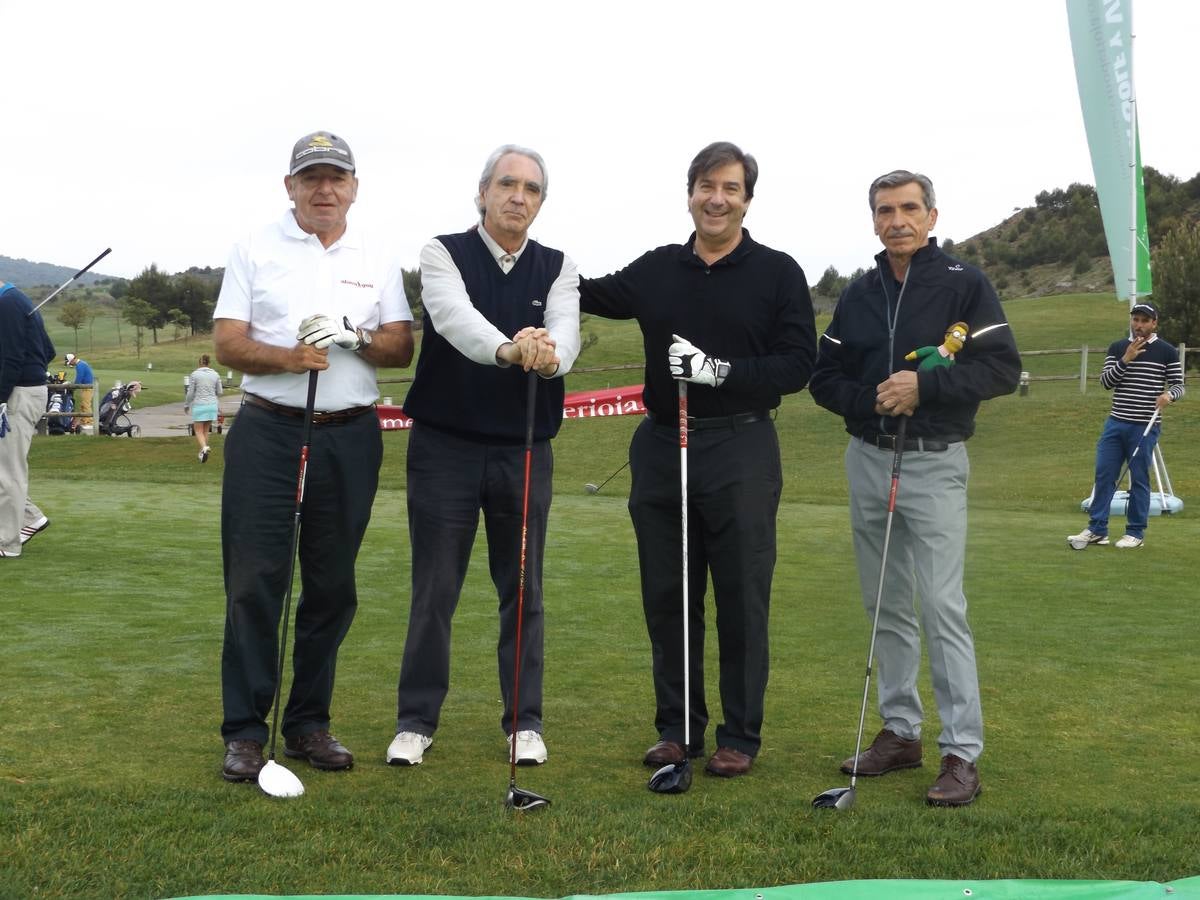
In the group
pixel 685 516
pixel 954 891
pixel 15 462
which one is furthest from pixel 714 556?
pixel 15 462

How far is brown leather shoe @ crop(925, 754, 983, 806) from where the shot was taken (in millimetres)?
3906

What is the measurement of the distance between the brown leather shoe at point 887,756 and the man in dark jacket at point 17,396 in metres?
6.06

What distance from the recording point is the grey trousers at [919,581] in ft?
13.7

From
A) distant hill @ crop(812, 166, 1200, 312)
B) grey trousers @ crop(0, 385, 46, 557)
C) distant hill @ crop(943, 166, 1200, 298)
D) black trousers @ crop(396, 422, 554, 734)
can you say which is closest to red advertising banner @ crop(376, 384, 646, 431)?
grey trousers @ crop(0, 385, 46, 557)

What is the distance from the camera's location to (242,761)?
4.04m

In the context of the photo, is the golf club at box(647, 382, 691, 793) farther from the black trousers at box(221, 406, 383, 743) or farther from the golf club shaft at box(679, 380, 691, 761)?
the black trousers at box(221, 406, 383, 743)

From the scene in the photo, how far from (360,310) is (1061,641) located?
3811mm

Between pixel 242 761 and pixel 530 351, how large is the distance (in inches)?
59.4

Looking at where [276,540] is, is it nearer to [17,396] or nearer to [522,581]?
[522,581]

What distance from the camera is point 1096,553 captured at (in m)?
9.77

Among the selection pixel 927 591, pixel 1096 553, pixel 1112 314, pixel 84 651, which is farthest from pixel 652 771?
pixel 1112 314

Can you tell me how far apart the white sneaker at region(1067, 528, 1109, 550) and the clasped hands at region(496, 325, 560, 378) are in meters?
7.02

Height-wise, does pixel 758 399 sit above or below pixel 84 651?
above

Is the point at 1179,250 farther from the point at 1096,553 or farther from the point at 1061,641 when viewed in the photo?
the point at 1061,641
